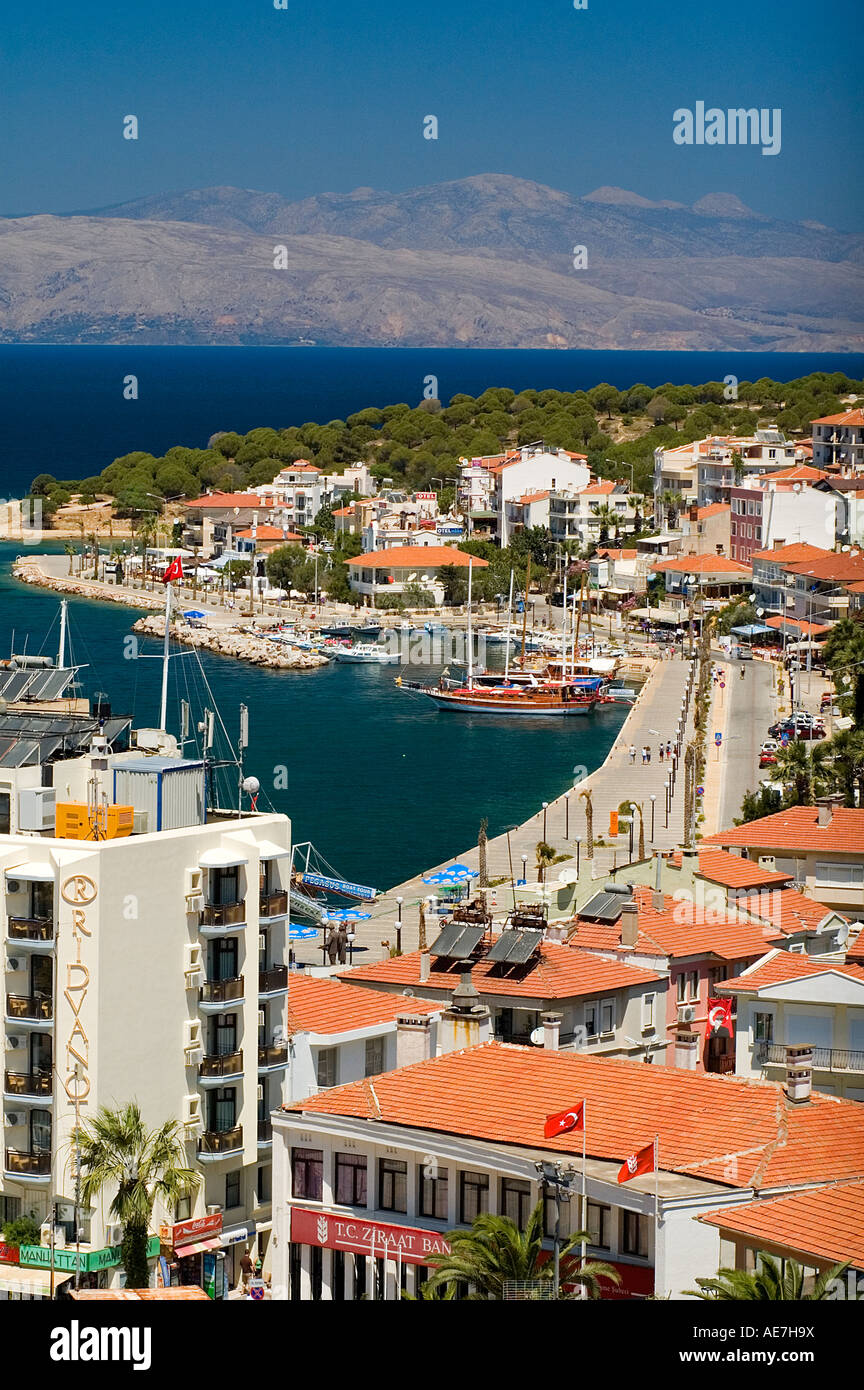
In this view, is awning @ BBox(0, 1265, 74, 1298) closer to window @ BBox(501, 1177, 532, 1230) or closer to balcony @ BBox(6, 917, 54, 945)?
balcony @ BBox(6, 917, 54, 945)

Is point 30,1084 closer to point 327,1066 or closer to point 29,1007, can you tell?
point 29,1007

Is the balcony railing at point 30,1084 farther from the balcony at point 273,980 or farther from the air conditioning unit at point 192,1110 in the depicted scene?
the balcony at point 273,980

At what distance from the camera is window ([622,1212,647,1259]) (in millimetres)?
9398

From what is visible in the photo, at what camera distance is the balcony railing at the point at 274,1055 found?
13859mm

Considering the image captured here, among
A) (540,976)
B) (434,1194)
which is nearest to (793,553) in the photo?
(540,976)

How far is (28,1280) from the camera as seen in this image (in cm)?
1170

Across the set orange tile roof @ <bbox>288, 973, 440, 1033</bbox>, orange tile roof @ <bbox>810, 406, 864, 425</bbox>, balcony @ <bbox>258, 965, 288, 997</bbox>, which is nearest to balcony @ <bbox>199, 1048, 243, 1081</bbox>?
balcony @ <bbox>258, 965, 288, 997</bbox>

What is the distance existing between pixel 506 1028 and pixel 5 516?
2987 inches

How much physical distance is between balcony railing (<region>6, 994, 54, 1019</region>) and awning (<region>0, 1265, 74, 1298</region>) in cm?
153

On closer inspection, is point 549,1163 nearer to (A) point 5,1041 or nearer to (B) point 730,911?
(A) point 5,1041

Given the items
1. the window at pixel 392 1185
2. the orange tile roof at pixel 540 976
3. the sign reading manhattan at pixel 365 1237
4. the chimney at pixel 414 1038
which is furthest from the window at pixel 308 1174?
the orange tile roof at pixel 540 976
